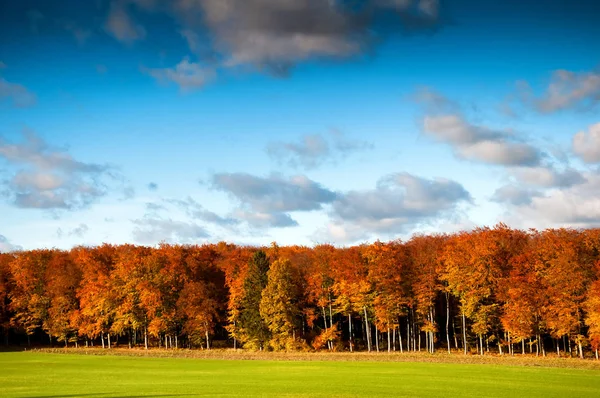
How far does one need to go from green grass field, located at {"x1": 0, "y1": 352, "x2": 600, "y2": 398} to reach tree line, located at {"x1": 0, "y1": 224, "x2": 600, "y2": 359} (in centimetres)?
2098

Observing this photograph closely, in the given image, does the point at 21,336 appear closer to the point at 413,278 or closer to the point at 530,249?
the point at 413,278

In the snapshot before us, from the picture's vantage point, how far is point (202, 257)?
338 feet

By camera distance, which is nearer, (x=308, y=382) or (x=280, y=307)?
(x=308, y=382)

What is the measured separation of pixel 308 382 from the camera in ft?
129

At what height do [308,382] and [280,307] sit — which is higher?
[280,307]

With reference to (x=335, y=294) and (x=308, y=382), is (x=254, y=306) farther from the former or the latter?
(x=308, y=382)

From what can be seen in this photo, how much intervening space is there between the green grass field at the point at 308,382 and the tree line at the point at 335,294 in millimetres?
20978

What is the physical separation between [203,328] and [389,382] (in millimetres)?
54902

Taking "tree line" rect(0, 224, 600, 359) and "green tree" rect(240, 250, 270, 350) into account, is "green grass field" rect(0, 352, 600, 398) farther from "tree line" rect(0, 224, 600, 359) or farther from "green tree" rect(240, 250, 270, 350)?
"green tree" rect(240, 250, 270, 350)

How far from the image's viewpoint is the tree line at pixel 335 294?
6962 cm

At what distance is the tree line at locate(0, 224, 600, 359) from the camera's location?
69.6m

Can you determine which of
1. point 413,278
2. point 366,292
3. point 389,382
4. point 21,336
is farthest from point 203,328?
point 389,382

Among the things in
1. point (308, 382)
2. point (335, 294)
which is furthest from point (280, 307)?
point (308, 382)

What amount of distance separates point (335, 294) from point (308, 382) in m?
44.9
